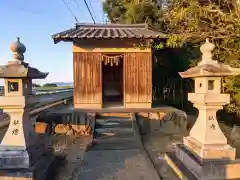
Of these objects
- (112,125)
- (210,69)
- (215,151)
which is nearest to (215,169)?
(215,151)

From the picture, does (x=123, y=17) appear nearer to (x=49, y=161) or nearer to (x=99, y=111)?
(x=99, y=111)

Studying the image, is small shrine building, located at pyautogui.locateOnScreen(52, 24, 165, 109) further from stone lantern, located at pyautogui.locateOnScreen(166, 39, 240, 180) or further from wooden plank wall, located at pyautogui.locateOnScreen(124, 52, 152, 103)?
stone lantern, located at pyautogui.locateOnScreen(166, 39, 240, 180)

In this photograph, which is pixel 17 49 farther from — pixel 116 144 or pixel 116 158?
pixel 116 144

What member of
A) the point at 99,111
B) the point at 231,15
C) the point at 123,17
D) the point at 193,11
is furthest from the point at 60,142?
the point at 123,17

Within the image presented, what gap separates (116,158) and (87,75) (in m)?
4.57

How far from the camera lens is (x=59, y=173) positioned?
4555 mm

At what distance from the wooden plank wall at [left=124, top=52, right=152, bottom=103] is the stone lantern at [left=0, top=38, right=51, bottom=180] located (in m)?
5.44

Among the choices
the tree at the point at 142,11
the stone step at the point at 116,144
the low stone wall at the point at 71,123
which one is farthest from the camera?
the tree at the point at 142,11

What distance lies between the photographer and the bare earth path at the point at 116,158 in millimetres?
4316

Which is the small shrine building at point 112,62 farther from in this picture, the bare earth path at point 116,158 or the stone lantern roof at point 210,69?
the stone lantern roof at point 210,69

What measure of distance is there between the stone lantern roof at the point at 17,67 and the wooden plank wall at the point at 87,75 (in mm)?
5024

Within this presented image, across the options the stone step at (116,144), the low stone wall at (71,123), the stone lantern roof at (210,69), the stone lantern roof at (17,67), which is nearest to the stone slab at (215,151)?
the stone lantern roof at (210,69)

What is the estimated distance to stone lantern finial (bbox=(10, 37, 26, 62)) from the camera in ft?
13.1

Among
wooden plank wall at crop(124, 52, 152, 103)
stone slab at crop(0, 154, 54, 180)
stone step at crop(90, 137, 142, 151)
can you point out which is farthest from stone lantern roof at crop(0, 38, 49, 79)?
wooden plank wall at crop(124, 52, 152, 103)
